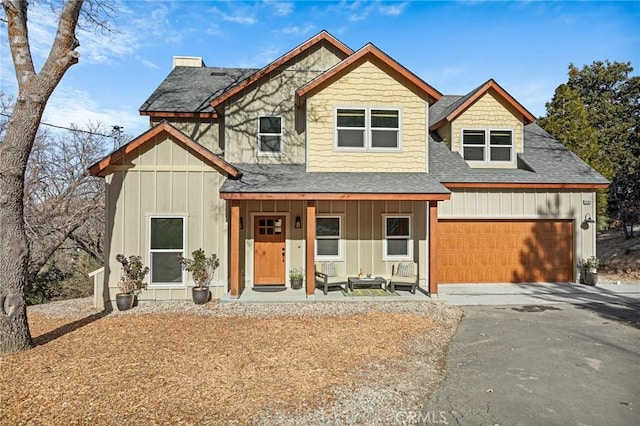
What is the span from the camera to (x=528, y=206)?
39.9 feet

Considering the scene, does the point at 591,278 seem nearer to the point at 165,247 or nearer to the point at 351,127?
the point at 351,127

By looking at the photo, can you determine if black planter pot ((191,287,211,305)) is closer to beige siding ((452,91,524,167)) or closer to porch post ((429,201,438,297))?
porch post ((429,201,438,297))

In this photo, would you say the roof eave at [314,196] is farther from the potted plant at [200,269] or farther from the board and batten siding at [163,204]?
the potted plant at [200,269]

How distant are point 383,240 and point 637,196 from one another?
2028 cm

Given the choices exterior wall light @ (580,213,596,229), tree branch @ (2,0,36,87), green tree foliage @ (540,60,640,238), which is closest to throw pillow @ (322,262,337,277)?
tree branch @ (2,0,36,87)

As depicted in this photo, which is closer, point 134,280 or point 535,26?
point 134,280

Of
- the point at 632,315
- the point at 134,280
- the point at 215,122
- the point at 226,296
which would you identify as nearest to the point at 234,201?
the point at 226,296

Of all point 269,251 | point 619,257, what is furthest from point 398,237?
point 619,257

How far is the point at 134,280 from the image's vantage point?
31.7 feet

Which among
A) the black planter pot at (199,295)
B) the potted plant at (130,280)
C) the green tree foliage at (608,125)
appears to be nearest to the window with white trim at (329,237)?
the black planter pot at (199,295)

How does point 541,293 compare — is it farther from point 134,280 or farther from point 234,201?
point 134,280

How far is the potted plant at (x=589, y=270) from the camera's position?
1193 cm

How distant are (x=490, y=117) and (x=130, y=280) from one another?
12519 mm

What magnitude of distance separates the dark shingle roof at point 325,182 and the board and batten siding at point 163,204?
863 mm
